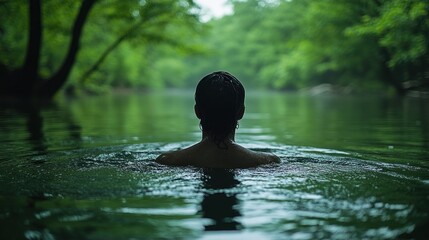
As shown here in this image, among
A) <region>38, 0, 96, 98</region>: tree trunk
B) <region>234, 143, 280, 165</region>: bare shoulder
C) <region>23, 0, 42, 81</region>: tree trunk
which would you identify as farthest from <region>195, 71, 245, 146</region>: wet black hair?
<region>38, 0, 96, 98</region>: tree trunk

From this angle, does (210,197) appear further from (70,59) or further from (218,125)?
(70,59)

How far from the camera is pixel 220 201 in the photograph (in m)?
3.09

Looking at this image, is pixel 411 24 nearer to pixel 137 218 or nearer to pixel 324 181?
pixel 324 181

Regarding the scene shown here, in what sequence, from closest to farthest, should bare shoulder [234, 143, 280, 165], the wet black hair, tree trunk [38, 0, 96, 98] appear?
1. the wet black hair
2. bare shoulder [234, 143, 280, 165]
3. tree trunk [38, 0, 96, 98]

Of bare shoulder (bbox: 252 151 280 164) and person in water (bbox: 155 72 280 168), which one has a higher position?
person in water (bbox: 155 72 280 168)

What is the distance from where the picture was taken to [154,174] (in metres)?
3.97

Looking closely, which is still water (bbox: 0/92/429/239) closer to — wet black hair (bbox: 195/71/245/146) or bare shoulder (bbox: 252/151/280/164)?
bare shoulder (bbox: 252/151/280/164)

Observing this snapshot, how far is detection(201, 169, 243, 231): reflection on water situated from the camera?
260 cm

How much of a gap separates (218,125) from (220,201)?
47.6 inches

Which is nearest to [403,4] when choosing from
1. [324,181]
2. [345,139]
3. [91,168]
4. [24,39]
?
[345,139]

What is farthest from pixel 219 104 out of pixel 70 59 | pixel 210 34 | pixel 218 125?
pixel 210 34

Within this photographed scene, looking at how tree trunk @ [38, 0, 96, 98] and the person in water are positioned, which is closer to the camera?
the person in water

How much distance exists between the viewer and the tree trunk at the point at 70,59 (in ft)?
A: 49.9

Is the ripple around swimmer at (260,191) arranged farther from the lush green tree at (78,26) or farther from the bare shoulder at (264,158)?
the lush green tree at (78,26)
